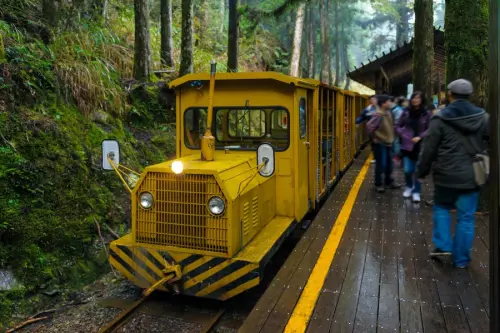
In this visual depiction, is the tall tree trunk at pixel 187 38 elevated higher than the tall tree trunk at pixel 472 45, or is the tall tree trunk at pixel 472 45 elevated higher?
the tall tree trunk at pixel 187 38

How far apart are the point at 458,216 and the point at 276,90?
8.91 feet

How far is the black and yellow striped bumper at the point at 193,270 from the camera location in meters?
4.58

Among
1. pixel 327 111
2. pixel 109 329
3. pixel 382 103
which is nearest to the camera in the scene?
pixel 109 329

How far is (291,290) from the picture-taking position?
3871mm

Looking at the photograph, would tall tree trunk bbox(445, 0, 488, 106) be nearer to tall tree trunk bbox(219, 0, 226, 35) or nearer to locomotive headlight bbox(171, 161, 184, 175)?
locomotive headlight bbox(171, 161, 184, 175)

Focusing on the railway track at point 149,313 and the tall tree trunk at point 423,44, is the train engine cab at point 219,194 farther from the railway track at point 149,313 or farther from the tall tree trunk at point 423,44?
the tall tree trunk at point 423,44

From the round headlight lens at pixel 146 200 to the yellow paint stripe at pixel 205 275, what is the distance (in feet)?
3.12

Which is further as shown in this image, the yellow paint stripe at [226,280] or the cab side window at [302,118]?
the cab side window at [302,118]

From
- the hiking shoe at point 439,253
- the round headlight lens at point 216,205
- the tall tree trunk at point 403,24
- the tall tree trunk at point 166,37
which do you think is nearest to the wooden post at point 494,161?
the hiking shoe at point 439,253

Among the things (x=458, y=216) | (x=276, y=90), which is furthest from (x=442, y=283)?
(x=276, y=90)

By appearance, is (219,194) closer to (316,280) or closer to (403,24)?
(316,280)

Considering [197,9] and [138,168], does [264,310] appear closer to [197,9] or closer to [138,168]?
[138,168]

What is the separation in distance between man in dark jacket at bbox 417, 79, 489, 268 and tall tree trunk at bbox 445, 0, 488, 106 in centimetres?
253

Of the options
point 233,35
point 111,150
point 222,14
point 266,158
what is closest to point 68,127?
point 111,150
